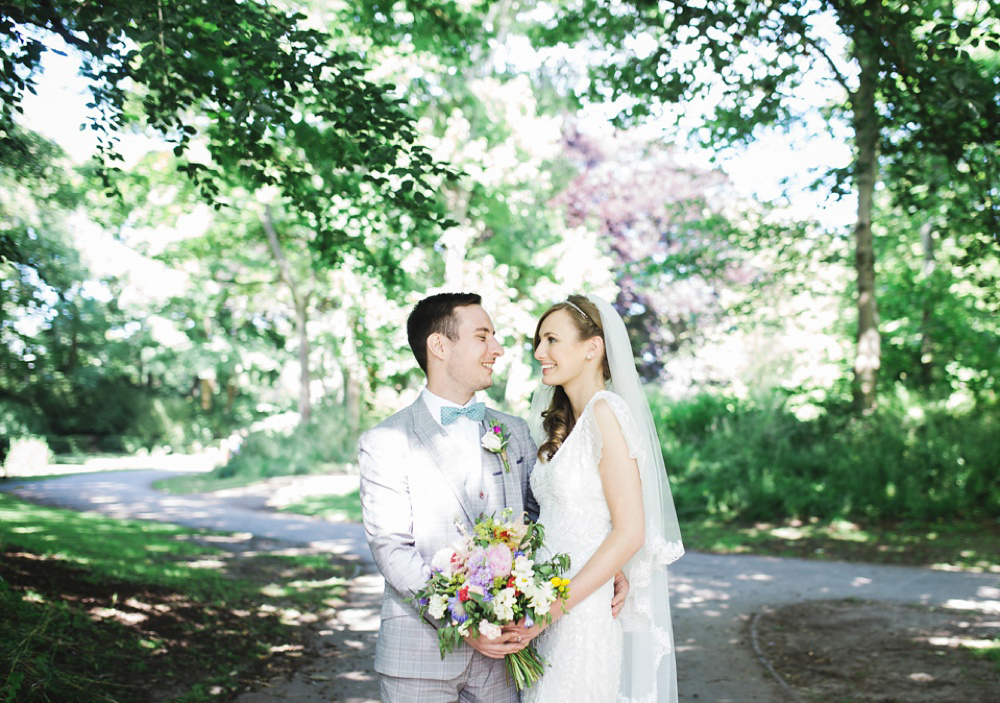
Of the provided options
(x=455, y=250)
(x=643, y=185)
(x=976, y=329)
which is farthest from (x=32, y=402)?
(x=976, y=329)

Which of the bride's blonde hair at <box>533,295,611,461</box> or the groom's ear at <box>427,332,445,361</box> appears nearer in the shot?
the groom's ear at <box>427,332,445,361</box>

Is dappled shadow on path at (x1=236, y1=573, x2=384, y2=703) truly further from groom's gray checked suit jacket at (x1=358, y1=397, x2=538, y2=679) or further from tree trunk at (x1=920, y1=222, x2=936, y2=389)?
tree trunk at (x1=920, y1=222, x2=936, y2=389)

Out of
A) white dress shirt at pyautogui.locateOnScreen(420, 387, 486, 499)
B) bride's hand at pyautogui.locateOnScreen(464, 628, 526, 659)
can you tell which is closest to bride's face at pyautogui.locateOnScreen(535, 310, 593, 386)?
white dress shirt at pyautogui.locateOnScreen(420, 387, 486, 499)

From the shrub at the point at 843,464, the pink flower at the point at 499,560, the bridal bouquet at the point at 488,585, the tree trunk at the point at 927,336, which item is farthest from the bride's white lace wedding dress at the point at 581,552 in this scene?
the tree trunk at the point at 927,336

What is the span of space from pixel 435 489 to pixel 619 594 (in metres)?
1.00

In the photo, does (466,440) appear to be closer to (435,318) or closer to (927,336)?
(435,318)

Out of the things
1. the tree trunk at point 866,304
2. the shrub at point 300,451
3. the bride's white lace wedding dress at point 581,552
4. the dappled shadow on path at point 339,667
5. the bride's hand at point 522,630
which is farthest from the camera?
the shrub at point 300,451

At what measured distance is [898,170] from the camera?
703 centimetres

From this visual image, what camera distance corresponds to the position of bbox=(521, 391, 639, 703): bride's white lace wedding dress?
3.17 meters

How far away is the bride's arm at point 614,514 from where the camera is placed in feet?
10.1

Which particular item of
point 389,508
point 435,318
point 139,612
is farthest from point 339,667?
point 435,318

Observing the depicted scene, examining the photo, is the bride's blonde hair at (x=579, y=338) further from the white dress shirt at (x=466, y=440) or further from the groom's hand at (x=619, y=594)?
the groom's hand at (x=619, y=594)

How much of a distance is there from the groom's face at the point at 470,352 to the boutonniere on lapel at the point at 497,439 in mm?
170

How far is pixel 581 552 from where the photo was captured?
128 inches
